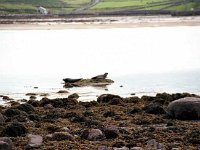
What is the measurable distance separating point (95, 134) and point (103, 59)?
43933 mm

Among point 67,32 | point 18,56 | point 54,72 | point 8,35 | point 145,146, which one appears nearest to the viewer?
point 145,146

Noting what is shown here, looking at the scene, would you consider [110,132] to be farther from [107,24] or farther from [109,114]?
[107,24]

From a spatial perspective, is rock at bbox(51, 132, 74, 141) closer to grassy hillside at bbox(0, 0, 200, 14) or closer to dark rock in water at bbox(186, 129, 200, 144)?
dark rock in water at bbox(186, 129, 200, 144)

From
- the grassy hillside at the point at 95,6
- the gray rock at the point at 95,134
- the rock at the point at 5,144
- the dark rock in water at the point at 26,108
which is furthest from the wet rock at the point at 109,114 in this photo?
the grassy hillside at the point at 95,6

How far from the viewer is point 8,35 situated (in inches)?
4163

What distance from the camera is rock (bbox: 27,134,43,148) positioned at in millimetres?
A: 22812

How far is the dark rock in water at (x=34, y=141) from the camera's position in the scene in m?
22.8

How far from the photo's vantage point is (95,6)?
186 metres

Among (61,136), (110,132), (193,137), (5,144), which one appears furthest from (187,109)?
(5,144)

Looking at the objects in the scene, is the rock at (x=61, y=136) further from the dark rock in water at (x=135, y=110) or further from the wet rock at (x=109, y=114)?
the dark rock in water at (x=135, y=110)

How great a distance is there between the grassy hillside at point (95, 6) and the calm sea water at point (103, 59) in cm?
4816

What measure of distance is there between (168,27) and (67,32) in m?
20.8

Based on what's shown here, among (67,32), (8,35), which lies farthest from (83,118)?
(67,32)

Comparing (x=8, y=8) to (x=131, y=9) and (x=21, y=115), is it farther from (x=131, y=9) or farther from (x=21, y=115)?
(x=21, y=115)
